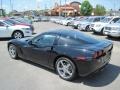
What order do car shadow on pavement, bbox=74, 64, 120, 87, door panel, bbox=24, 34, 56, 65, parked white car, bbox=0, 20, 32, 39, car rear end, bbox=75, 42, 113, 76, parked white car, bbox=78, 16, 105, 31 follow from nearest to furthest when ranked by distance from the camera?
car rear end, bbox=75, 42, 113, 76
car shadow on pavement, bbox=74, 64, 120, 87
door panel, bbox=24, 34, 56, 65
parked white car, bbox=0, 20, 32, 39
parked white car, bbox=78, 16, 105, 31

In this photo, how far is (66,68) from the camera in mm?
6035

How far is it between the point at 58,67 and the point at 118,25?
9.41 meters

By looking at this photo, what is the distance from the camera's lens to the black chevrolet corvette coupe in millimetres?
5617

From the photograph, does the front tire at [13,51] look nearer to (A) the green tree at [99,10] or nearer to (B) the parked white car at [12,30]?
(B) the parked white car at [12,30]

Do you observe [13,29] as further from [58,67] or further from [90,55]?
[90,55]

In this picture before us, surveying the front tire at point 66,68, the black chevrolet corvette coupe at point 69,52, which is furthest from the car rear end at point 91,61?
the front tire at point 66,68

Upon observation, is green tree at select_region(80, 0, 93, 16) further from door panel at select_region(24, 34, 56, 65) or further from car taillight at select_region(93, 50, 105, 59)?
car taillight at select_region(93, 50, 105, 59)

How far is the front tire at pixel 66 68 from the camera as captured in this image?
5.86 m

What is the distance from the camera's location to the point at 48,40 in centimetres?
668

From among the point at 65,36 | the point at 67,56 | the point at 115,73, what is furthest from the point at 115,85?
the point at 65,36

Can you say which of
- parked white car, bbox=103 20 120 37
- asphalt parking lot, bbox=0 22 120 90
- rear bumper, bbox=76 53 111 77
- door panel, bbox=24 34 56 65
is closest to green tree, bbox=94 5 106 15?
parked white car, bbox=103 20 120 37

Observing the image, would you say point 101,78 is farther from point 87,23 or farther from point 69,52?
point 87,23

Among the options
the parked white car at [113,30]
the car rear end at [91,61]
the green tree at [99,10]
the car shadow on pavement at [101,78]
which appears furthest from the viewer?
the green tree at [99,10]

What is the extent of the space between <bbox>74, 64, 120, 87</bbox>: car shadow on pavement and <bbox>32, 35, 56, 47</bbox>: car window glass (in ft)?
4.76
